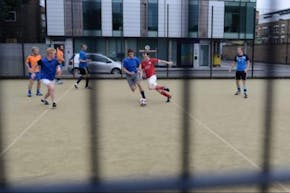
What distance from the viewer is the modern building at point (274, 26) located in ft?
5.19

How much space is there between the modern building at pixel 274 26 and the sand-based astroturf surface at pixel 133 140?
66 centimetres

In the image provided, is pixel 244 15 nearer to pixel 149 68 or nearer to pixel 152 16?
pixel 149 68

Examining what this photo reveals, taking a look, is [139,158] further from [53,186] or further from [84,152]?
[53,186]

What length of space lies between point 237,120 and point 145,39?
18506mm

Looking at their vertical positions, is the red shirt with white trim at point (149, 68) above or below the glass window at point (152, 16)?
below

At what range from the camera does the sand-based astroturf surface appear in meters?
4.53

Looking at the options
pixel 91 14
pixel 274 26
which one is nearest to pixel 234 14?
pixel 274 26

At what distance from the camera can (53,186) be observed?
1.25m

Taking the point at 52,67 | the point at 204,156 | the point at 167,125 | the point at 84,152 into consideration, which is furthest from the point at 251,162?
the point at 52,67

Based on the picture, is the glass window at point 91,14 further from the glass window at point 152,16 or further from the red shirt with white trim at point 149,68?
the glass window at point 152,16

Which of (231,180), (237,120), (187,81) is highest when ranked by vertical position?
(187,81)

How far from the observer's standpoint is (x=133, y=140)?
6238 millimetres

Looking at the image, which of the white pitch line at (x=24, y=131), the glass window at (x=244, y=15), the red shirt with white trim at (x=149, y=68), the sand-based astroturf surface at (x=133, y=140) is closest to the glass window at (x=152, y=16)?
the glass window at (x=244, y=15)

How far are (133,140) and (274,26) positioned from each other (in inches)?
189
